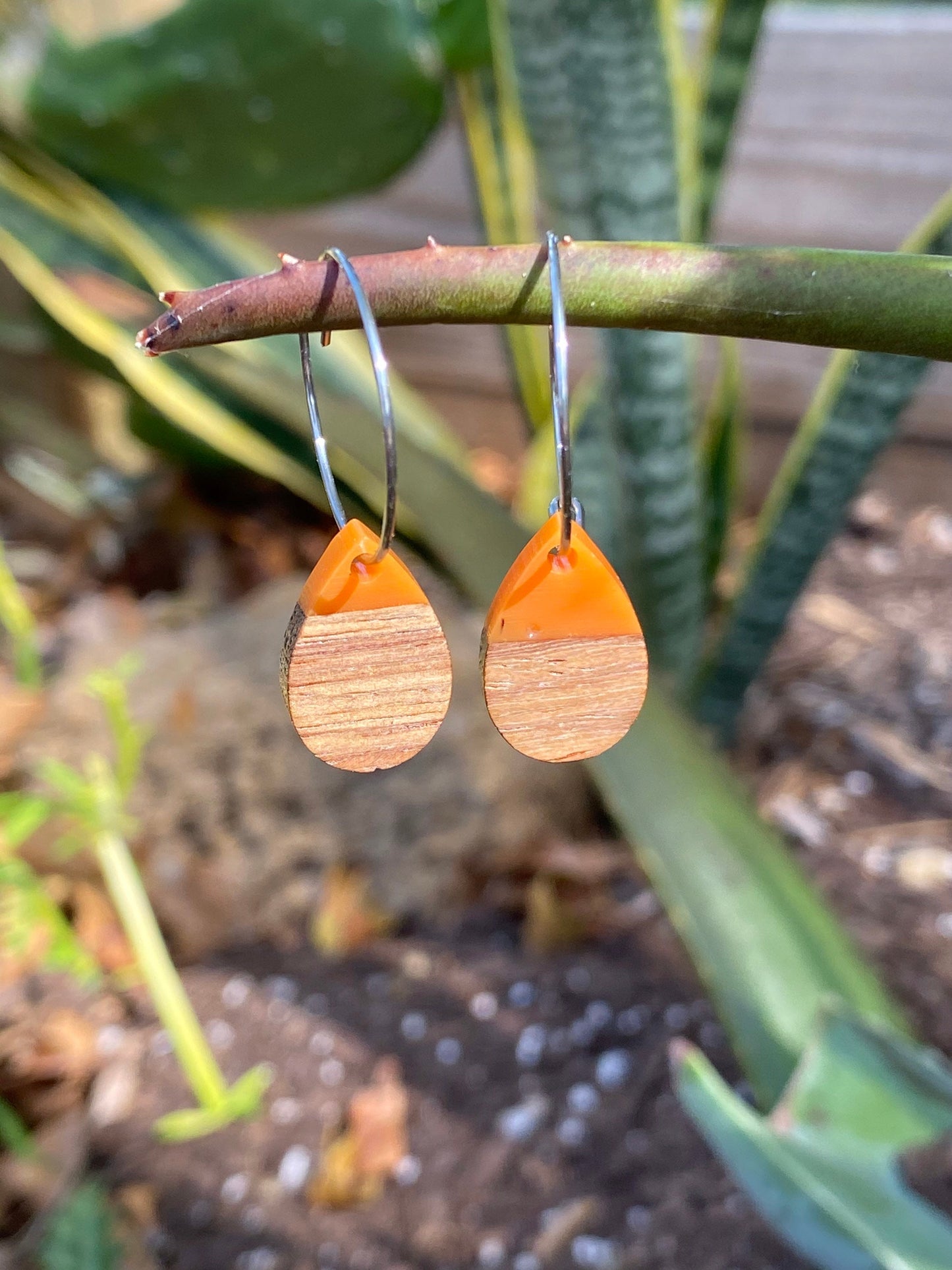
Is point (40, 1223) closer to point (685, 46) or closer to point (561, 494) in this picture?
point (561, 494)

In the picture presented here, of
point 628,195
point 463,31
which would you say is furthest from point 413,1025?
point 463,31

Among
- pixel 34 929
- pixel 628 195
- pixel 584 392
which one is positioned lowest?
pixel 34 929

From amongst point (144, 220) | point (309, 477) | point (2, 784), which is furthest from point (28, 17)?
point (2, 784)

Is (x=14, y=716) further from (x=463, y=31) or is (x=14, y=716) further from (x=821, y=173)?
(x=821, y=173)

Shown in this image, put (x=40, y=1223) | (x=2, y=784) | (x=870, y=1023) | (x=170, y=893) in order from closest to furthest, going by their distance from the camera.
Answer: (x=870, y=1023) < (x=40, y=1223) < (x=170, y=893) < (x=2, y=784)

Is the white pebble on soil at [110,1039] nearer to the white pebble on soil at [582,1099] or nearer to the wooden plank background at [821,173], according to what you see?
the white pebble on soil at [582,1099]

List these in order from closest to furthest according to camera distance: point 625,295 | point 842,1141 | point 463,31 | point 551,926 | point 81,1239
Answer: point 625,295, point 842,1141, point 81,1239, point 551,926, point 463,31

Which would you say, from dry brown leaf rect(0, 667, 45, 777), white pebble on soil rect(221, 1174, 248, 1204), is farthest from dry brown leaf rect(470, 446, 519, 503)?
white pebble on soil rect(221, 1174, 248, 1204)
